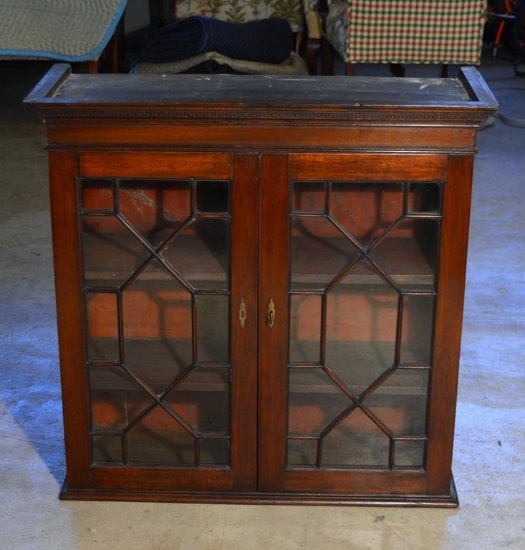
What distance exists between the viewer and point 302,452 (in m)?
2.10

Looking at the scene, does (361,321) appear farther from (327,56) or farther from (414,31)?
(327,56)

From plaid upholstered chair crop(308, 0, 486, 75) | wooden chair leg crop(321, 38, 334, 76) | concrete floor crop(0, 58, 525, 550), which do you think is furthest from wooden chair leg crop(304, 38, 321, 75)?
concrete floor crop(0, 58, 525, 550)

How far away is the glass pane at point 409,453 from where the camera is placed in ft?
6.83

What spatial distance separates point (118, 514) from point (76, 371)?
0.30 meters

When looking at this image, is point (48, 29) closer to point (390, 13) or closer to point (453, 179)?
point (390, 13)

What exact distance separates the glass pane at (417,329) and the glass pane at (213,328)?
339 millimetres

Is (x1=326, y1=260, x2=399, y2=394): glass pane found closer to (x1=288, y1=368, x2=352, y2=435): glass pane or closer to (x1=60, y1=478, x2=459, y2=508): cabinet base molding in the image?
(x1=288, y1=368, x2=352, y2=435): glass pane

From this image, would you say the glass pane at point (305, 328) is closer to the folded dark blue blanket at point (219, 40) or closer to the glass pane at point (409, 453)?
the glass pane at point (409, 453)

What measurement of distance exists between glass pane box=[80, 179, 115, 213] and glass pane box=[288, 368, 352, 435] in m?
0.47

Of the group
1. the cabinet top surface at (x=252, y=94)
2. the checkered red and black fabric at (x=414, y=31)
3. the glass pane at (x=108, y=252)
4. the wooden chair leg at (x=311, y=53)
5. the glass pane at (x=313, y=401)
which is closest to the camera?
the cabinet top surface at (x=252, y=94)

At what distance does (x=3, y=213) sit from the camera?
3.83 meters

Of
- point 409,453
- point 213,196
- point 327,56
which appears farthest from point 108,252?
point 327,56

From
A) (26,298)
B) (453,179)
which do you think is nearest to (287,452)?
(453,179)

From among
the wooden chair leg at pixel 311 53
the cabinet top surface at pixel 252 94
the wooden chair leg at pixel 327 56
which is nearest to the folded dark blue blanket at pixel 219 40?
the wooden chair leg at pixel 311 53
